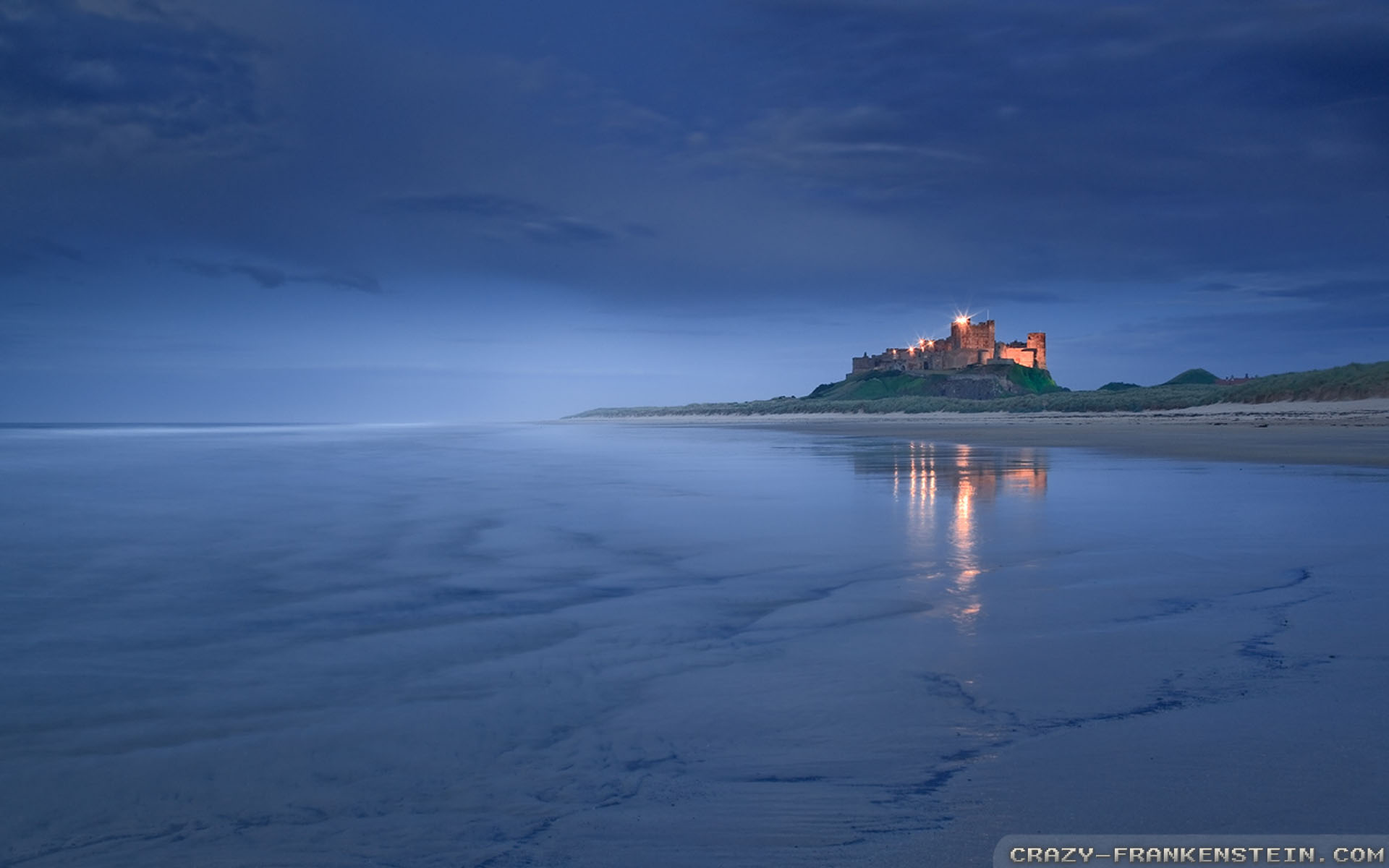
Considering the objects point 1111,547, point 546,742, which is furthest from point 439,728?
point 1111,547

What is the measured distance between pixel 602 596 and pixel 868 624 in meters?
1.90

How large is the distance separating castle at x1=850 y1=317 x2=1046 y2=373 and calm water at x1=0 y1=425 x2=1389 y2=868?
372ft

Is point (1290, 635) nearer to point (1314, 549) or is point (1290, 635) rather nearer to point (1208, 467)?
point (1314, 549)

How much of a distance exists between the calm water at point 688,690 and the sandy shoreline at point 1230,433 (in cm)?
1183

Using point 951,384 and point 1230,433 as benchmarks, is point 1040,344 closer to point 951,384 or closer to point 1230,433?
point 951,384

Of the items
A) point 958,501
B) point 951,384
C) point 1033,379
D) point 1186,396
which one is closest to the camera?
point 958,501

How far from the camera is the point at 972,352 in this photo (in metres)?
117

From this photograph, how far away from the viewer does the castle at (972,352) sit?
383 feet

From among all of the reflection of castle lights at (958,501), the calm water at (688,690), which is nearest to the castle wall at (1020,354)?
the reflection of castle lights at (958,501)

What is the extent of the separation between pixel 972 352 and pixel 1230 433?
91.3 metres

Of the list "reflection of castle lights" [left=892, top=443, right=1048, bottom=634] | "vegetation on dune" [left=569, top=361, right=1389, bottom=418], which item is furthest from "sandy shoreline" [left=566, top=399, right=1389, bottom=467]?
"reflection of castle lights" [left=892, top=443, right=1048, bottom=634]

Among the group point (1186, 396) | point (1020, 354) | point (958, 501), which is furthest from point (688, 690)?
point (1020, 354)

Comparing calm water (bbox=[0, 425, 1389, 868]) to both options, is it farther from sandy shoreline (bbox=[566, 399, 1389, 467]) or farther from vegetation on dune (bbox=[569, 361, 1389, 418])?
vegetation on dune (bbox=[569, 361, 1389, 418])

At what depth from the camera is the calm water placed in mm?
2523
